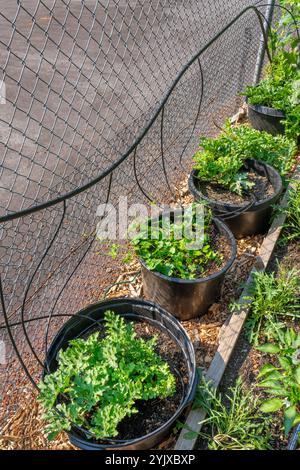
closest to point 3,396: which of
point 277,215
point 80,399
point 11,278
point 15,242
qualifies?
point 80,399

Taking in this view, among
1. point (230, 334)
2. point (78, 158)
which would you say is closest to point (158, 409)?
point (230, 334)

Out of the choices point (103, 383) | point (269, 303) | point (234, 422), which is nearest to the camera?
point (103, 383)

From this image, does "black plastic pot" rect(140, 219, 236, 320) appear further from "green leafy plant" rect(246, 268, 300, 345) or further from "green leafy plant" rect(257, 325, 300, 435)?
"green leafy plant" rect(257, 325, 300, 435)

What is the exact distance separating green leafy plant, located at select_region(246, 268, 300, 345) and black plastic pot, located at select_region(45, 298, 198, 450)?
47cm

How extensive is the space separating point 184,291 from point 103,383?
2.28ft

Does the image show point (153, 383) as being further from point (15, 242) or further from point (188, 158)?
point (188, 158)

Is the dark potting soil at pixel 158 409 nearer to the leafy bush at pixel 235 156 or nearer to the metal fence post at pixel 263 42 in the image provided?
the leafy bush at pixel 235 156

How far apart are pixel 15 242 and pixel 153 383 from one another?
1.49 m

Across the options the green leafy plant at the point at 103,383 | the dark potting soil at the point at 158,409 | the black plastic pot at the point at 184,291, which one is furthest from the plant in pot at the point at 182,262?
the green leafy plant at the point at 103,383

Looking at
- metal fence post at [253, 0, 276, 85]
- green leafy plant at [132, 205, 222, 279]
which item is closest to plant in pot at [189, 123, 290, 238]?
green leafy plant at [132, 205, 222, 279]

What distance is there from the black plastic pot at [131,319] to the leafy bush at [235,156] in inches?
43.8

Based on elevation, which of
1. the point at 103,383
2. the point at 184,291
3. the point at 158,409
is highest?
the point at 184,291

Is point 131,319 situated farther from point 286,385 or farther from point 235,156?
point 235,156

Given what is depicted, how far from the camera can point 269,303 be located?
220cm
